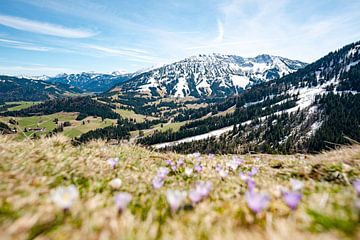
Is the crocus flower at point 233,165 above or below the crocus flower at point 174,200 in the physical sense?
below

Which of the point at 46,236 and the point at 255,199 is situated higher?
the point at 255,199

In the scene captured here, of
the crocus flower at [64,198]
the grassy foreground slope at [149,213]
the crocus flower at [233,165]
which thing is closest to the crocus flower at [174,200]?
the grassy foreground slope at [149,213]

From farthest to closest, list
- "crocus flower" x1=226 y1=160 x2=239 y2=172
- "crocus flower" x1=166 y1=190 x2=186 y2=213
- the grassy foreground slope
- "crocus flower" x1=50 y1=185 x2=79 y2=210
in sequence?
"crocus flower" x1=226 y1=160 x2=239 y2=172 < "crocus flower" x1=166 y1=190 x2=186 y2=213 < "crocus flower" x1=50 y1=185 x2=79 y2=210 < the grassy foreground slope

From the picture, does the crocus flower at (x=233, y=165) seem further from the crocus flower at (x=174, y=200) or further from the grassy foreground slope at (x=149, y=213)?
the crocus flower at (x=174, y=200)

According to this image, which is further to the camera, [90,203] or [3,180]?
[3,180]

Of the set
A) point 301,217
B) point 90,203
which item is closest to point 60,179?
point 90,203

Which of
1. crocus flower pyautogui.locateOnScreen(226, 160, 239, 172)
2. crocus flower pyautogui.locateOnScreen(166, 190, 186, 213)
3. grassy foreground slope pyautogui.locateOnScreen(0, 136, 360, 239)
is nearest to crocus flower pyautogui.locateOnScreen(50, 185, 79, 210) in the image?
grassy foreground slope pyautogui.locateOnScreen(0, 136, 360, 239)

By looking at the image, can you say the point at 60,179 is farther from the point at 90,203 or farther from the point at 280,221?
the point at 280,221

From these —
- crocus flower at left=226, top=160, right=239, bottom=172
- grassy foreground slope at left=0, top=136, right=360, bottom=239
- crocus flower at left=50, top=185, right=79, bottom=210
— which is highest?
crocus flower at left=50, top=185, right=79, bottom=210

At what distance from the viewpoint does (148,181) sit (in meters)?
5.04

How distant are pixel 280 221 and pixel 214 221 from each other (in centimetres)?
72

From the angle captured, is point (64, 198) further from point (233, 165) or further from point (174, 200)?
point (233, 165)

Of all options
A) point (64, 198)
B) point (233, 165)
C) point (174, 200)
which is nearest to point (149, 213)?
point (174, 200)

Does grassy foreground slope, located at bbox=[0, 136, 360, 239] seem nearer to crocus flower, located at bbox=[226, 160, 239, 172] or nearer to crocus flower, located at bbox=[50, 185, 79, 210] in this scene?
crocus flower, located at bbox=[50, 185, 79, 210]
